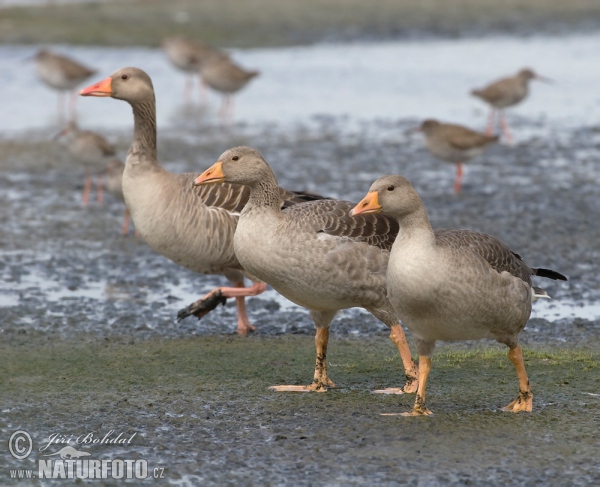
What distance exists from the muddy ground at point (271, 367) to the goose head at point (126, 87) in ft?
5.95

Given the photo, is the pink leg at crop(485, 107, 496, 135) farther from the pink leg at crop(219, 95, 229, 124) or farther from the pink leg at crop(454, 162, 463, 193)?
the pink leg at crop(219, 95, 229, 124)

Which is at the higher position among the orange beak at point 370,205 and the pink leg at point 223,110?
the orange beak at point 370,205

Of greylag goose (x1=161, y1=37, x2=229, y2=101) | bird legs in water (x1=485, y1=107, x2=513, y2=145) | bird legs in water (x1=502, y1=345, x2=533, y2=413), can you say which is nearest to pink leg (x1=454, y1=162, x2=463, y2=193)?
bird legs in water (x1=485, y1=107, x2=513, y2=145)

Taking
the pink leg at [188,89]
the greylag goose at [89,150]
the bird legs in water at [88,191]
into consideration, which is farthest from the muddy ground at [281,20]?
the bird legs in water at [88,191]

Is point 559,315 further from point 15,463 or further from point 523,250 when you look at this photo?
point 15,463

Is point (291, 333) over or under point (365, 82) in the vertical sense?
under

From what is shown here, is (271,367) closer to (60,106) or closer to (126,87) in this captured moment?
(126,87)

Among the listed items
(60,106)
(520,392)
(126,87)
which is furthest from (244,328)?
(60,106)

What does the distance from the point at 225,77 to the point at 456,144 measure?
266 inches

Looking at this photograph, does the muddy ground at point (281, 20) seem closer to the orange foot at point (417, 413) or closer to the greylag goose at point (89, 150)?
the greylag goose at point (89, 150)

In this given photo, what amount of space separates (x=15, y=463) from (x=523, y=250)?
6577mm

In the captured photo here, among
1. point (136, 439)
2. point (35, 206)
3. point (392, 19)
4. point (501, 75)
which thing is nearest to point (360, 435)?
point (136, 439)

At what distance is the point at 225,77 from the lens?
19.8 m

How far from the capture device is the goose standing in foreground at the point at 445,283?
615 cm
